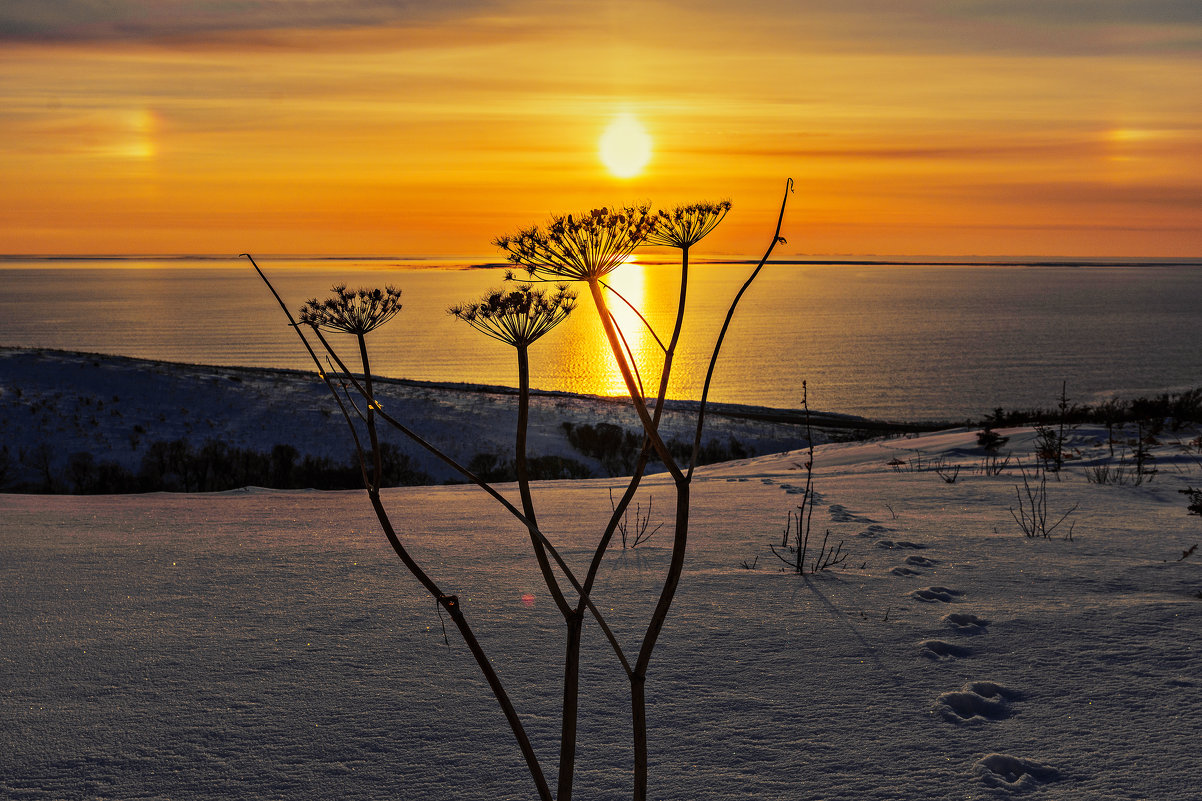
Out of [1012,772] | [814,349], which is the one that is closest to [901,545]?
[1012,772]

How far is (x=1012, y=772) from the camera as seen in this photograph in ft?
6.84

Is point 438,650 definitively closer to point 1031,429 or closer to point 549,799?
point 549,799

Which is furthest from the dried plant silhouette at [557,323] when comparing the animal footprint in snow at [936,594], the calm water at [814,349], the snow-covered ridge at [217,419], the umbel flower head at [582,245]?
the calm water at [814,349]

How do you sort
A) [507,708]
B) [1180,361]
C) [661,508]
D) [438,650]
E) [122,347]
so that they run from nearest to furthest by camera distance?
[507,708]
[438,650]
[661,508]
[1180,361]
[122,347]

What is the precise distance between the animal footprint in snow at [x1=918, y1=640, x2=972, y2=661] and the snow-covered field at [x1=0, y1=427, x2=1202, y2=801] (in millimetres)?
14

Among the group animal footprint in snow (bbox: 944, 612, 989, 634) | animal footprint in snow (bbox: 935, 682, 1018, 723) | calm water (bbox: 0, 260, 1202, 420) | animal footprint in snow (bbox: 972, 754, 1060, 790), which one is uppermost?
calm water (bbox: 0, 260, 1202, 420)

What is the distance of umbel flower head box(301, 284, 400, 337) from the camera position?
149 cm

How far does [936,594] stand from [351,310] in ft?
9.98

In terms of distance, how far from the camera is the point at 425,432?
1883 cm

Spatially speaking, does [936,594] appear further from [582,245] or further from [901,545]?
[582,245]

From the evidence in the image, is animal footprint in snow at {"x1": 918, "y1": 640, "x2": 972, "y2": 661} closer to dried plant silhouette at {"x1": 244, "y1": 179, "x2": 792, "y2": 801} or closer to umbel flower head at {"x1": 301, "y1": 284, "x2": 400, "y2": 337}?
dried plant silhouette at {"x1": 244, "y1": 179, "x2": 792, "y2": 801}

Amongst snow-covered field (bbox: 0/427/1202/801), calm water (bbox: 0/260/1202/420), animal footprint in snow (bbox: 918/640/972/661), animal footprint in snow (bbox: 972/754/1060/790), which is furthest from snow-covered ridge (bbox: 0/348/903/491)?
calm water (bbox: 0/260/1202/420)

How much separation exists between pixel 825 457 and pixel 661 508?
17.4 feet

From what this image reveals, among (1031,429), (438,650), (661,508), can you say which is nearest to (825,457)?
(1031,429)
